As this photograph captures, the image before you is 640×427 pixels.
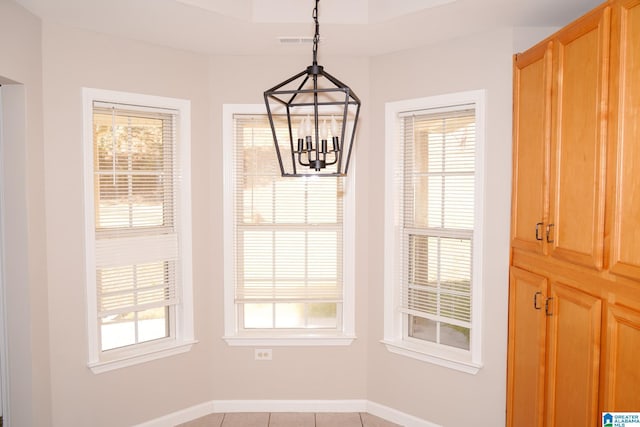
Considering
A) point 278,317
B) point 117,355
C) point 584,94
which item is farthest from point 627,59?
point 117,355

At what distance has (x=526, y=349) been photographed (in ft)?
8.46

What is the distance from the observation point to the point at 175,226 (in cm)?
342

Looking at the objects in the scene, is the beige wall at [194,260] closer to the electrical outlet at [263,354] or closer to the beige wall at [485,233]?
the electrical outlet at [263,354]

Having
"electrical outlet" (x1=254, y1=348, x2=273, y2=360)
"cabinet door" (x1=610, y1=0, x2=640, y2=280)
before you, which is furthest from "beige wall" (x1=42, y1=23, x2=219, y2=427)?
"cabinet door" (x1=610, y1=0, x2=640, y2=280)

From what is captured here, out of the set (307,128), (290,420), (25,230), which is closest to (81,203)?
(25,230)

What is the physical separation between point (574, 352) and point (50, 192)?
9.60ft

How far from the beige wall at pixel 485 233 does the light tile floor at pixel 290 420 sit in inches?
7.6

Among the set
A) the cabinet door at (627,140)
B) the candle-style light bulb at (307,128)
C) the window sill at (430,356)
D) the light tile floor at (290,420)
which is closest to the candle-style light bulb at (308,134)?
the candle-style light bulb at (307,128)

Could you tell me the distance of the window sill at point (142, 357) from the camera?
9.91ft

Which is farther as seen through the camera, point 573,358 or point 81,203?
point 81,203

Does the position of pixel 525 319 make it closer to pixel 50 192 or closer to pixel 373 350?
pixel 373 350

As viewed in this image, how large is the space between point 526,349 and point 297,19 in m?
2.31

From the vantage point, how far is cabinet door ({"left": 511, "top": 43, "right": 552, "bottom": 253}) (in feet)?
7.60

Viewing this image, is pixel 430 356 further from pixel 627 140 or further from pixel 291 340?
pixel 627 140
